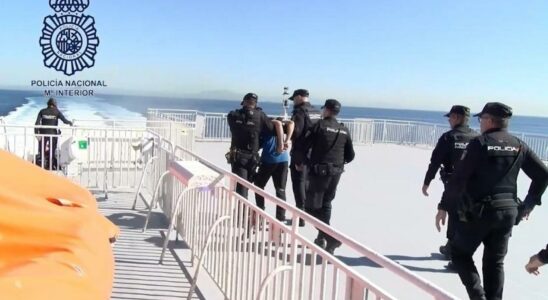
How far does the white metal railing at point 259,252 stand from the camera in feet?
7.39

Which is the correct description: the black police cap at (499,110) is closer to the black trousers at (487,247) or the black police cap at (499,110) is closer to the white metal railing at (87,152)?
the black trousers at (487,247)

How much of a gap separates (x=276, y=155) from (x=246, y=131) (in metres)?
0.48

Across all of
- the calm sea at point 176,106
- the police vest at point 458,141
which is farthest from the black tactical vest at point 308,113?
the calm sea at point 176,106

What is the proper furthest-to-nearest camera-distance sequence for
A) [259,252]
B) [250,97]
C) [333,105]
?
[250,97] < [333,105] < [259,252]

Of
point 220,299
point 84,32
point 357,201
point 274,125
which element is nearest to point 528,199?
point 220,299

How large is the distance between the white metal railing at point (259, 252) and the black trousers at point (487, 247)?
79 centimetres

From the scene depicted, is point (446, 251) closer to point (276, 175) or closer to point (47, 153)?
point (276, 175)

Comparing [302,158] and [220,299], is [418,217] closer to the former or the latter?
[302,158]

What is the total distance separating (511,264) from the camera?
5457 mm

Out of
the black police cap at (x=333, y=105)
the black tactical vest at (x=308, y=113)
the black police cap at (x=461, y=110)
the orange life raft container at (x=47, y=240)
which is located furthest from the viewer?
the black tactical vest at (x=308, y=113)

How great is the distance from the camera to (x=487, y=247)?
3752mm

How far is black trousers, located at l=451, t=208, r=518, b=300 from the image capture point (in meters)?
3.62

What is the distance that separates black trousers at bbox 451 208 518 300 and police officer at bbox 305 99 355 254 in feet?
5.67

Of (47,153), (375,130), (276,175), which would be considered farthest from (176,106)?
(276,175)
